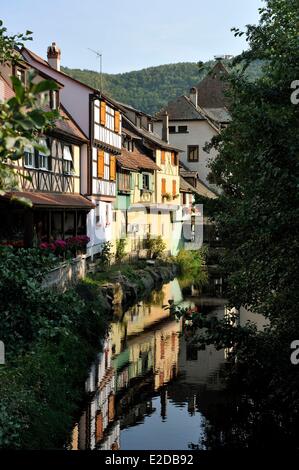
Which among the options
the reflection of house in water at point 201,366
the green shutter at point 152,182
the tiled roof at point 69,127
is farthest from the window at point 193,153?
the reflection of house in water at point 201,366

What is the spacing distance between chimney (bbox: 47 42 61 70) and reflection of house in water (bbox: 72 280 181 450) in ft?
49.7

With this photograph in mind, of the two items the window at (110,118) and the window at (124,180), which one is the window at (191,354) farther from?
the window at (124,180)

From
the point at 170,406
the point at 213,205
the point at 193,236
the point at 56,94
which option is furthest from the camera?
the point at 193,236

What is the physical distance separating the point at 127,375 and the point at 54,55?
70.5 ft

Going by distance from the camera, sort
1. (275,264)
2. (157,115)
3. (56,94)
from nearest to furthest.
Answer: (275,264) < (56,94) < (157,115)

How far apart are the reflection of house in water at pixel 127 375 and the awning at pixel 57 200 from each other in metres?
5.73

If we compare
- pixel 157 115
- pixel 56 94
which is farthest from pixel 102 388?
pixel 157 115

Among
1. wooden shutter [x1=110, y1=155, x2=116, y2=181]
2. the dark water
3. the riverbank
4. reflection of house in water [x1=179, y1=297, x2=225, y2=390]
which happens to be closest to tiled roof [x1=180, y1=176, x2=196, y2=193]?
wooden shutter [x1=110, y1=155, x2=116, y2=181]

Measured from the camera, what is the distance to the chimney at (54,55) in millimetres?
33688

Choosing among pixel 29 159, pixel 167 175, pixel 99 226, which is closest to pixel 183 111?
pixel 167 175
